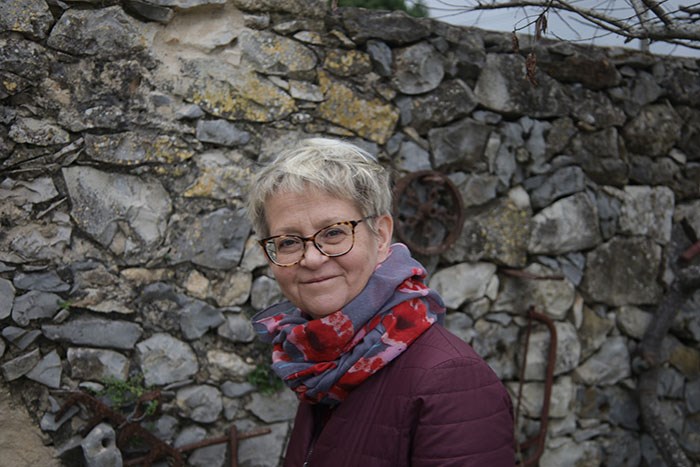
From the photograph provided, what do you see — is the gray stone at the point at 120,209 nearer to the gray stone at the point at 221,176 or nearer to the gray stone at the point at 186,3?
the gray stone at the point at 221,176

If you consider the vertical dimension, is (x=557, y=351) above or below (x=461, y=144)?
below

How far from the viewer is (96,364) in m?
2.32

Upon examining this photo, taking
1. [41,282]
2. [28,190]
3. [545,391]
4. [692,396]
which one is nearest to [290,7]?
[28,190]

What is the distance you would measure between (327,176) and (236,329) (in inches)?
54.3

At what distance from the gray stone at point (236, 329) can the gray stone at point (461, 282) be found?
895 mm

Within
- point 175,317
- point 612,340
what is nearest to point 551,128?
point 612,340

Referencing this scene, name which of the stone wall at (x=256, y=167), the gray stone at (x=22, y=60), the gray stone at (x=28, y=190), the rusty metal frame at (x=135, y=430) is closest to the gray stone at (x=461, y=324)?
the stone wall at (x=256, y=167)

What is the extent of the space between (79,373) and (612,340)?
264cm

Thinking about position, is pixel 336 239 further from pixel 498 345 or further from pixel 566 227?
pixel 566 227

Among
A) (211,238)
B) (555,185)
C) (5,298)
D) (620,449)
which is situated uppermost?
(555,185)

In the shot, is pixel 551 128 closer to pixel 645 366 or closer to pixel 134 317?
pixel 645 366

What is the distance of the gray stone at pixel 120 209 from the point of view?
232 cm

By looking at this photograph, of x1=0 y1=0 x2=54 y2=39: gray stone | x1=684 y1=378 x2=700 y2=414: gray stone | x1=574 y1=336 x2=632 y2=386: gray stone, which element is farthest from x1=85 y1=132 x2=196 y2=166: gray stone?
x1=684 y1=378 x2=700 y2=414: gray stone

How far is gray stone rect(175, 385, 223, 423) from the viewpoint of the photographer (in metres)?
2.46
